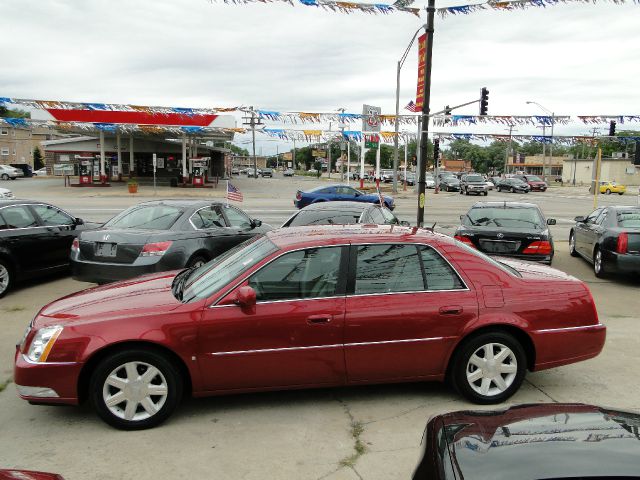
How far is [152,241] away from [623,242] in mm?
7490

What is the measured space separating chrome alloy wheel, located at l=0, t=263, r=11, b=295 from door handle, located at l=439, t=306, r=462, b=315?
6678mm

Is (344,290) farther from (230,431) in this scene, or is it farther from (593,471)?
(593,471)

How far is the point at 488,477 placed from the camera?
2.03 meters

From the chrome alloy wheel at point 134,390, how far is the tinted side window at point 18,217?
5423 mm

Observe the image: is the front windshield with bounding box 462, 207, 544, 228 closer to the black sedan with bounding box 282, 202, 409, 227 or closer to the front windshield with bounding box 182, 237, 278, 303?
the black sedan with bounding box 282, 202, 409, 227

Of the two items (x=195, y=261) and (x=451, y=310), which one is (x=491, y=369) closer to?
(x=451, y=310)

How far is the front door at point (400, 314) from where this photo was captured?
4227 mm

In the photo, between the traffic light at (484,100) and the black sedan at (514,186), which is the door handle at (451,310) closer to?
the traffic light at (484,100)

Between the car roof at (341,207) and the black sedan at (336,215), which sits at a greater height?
the car roof at (341,207)

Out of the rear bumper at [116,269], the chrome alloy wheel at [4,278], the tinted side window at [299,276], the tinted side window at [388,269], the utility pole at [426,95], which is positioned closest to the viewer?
the tinted side window at [299,276]

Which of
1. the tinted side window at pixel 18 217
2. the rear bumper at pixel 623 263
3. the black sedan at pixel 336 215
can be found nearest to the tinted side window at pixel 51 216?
the tinted side window at pixel 18 217

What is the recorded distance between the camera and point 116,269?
7.30 metres

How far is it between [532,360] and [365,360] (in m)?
1.47

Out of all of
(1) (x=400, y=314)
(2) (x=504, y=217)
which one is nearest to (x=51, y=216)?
(1) (x=400, y=314)
